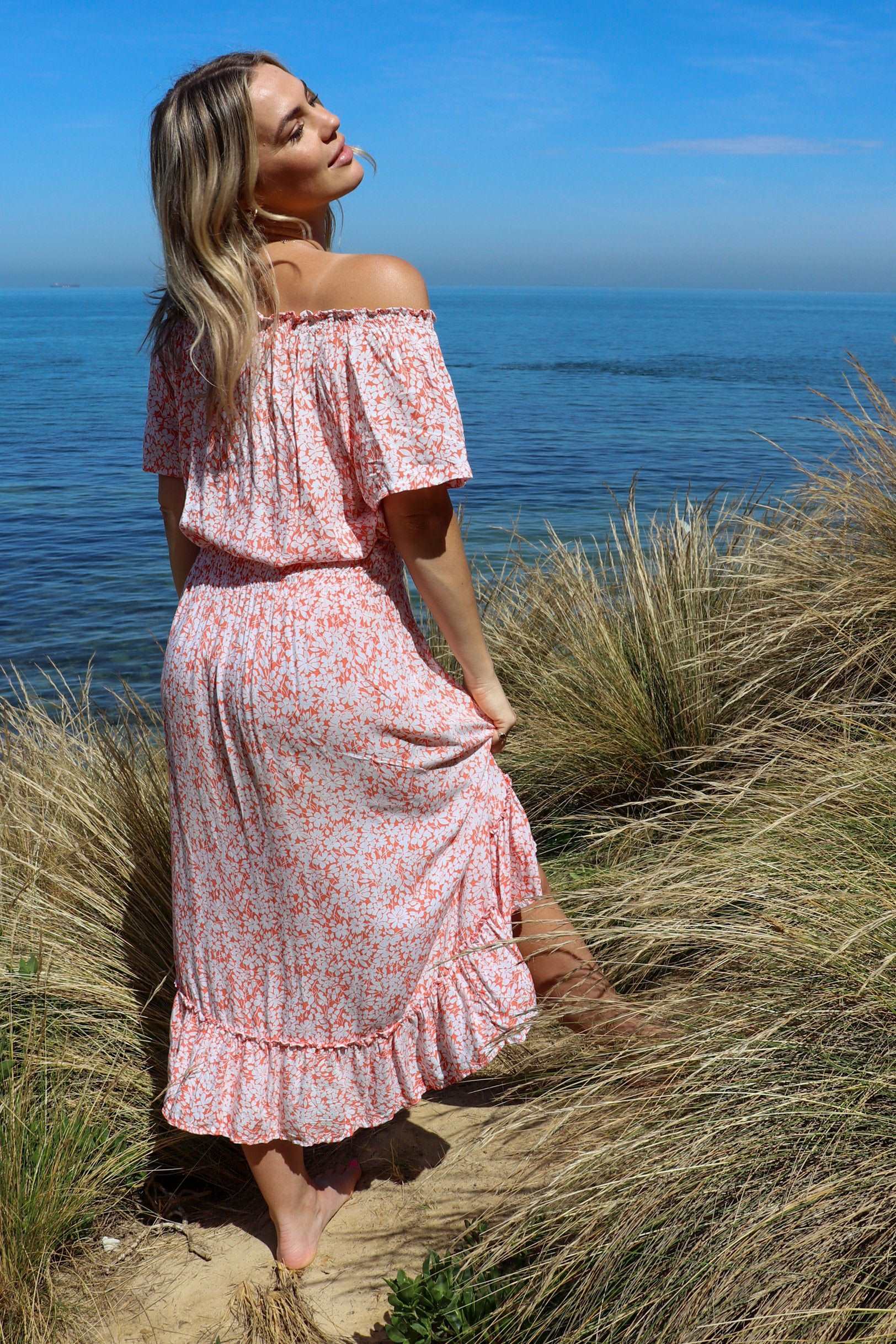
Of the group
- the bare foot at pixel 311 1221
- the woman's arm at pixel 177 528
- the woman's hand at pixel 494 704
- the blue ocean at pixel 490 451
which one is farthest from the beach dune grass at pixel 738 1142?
the blue ocean at pixel 490 451

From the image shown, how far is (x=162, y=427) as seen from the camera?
7.98 feet

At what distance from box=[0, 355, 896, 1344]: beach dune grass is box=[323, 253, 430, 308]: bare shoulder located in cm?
123

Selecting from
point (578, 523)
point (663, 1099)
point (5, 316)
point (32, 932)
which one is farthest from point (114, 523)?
point (5, 316)

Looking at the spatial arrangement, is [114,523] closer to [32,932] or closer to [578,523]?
[578,523]

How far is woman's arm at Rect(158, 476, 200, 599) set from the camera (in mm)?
2482

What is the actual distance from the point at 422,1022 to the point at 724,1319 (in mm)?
832

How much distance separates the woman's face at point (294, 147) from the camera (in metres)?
2.09

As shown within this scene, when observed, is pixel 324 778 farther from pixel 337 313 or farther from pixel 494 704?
pixel 337 313

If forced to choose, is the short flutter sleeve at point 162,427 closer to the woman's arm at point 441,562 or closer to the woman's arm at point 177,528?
the woman's arm at point 177,528

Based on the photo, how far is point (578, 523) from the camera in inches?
482

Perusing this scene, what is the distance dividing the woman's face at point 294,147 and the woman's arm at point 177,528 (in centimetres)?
62

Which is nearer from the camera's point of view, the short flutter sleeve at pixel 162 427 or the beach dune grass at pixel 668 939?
the beach dune grass at pixel 668 939

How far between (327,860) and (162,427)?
1001mm

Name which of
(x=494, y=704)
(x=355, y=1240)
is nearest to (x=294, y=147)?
(x=494, y=704)
